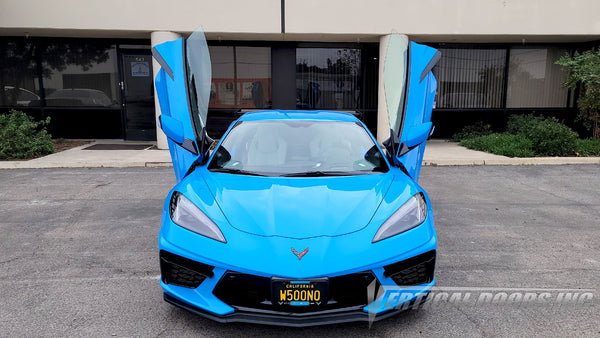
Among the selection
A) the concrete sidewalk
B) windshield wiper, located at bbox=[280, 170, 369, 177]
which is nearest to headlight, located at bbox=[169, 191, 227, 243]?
windshield wiper, located at bbox=[280, 170, 369, 177]

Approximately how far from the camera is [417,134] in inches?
150

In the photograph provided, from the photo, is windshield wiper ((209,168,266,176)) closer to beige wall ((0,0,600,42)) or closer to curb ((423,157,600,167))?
curb ((423,157,600,167))

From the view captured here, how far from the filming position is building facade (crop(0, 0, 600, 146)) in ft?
32.9

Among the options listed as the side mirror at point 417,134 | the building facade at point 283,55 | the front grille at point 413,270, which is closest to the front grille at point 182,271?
the front grille at point 413,270

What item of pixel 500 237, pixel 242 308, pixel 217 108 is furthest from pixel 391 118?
pixel 217 108

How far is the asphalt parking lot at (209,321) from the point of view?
2.72 meters

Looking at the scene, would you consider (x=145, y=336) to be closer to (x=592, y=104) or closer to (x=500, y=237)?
(x=500, y=237)

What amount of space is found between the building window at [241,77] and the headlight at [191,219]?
9.64 m

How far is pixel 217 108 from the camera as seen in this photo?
1234 centimetres

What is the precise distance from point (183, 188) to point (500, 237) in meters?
3.40

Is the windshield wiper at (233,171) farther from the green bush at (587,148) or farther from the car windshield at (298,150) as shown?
the green bush at (587,148)

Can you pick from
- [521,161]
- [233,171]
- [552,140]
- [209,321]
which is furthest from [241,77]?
[209,321]

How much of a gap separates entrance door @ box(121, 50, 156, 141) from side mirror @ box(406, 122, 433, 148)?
9983 mm

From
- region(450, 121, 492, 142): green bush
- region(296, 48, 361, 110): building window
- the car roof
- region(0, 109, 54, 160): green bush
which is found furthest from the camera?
region(450, 121, 492, 142): green bush
